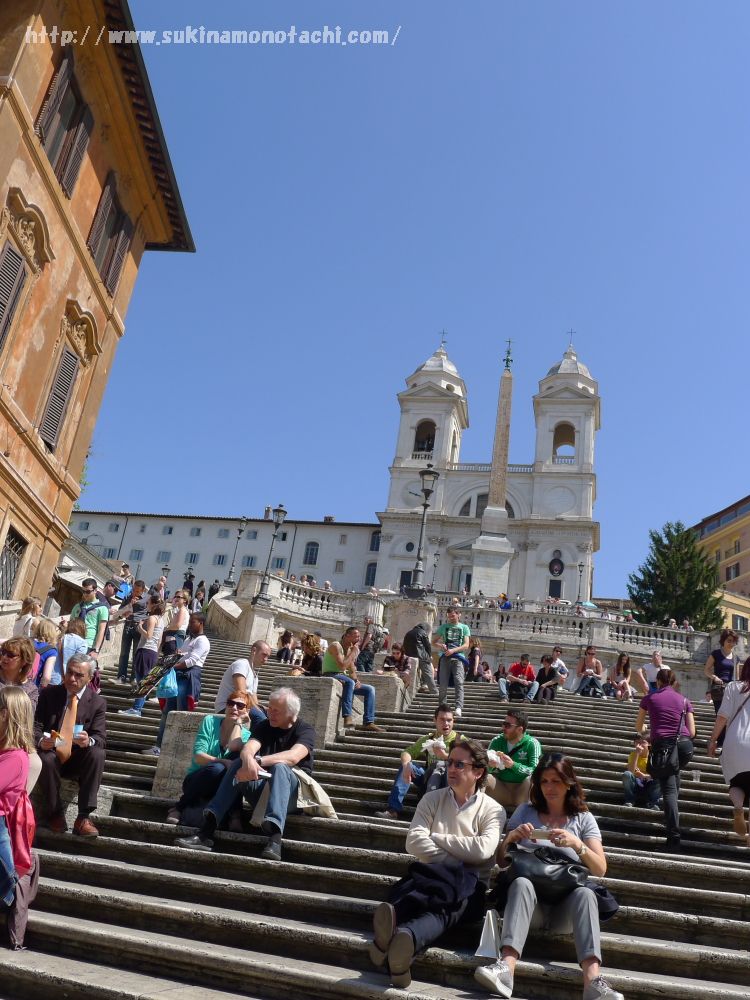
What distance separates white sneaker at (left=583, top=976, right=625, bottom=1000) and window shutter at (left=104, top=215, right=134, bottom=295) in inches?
622

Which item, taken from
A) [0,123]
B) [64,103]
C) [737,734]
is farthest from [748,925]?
[64,103]

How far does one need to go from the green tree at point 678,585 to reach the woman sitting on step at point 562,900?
149ft

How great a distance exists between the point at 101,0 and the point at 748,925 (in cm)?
1623

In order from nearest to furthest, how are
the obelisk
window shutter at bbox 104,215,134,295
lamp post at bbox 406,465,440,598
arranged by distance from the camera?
window shutter at bbox 104,215,134,295, lamp post at bbox 406,465,440,598, the obelisk

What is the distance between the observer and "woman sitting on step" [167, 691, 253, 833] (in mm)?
6625

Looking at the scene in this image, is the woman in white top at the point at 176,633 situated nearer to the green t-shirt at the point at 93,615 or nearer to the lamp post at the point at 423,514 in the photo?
the green t-shirt at the point at 93,615

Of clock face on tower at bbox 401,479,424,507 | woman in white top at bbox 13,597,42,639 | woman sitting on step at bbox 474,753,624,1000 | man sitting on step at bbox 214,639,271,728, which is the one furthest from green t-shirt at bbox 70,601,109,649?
clock face on tower at bbox 401,479,424,507

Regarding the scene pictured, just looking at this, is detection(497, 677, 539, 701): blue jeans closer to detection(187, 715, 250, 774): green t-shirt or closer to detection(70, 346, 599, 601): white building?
detection(187, 715, 250, 774): green t-shirt

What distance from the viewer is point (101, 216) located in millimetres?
15984

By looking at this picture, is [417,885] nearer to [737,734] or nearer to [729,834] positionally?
[737,734]

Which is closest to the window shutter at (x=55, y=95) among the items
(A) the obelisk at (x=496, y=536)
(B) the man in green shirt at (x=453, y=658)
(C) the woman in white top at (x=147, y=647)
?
(C) the woman in white top at (x=147, y=647)

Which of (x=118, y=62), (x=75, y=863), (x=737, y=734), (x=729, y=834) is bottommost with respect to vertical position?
(x=75, y=863)

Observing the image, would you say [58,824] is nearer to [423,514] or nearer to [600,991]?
[600,991]

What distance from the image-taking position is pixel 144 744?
969 centimetres
